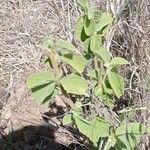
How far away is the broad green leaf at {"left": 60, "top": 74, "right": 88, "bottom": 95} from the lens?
1.29 meters

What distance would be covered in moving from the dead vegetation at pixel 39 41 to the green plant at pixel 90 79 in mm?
110

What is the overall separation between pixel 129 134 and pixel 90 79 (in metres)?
0.26

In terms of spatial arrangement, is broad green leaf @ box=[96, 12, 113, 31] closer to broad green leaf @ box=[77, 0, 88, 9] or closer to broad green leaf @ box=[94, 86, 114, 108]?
broad green leaf @ box=[77, 0, 88, 9]

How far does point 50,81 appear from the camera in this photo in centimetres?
130

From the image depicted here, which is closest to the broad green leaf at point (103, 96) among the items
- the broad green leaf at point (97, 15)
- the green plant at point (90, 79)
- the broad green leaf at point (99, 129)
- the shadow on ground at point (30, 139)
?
the green plant at point (90, 79)

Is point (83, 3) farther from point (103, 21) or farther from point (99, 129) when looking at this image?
point (99, 129)

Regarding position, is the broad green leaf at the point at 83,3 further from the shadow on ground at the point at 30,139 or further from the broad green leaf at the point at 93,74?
the shadow on ground at the point at 30,139

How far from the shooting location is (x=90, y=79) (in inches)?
58.6

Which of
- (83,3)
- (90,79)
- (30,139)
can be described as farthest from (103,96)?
(30,139)

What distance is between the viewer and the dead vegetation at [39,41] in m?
1.64

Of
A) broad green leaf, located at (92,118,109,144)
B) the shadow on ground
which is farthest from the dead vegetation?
broad green leaf, located at (92,118,109,144)

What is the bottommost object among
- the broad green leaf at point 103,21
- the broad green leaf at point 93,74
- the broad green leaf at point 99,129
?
the broad green leaf at point 99,129

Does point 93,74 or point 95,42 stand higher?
point 95,42

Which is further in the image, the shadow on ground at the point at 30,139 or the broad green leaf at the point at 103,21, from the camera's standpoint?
the shadow on ground at the point at 30,139
